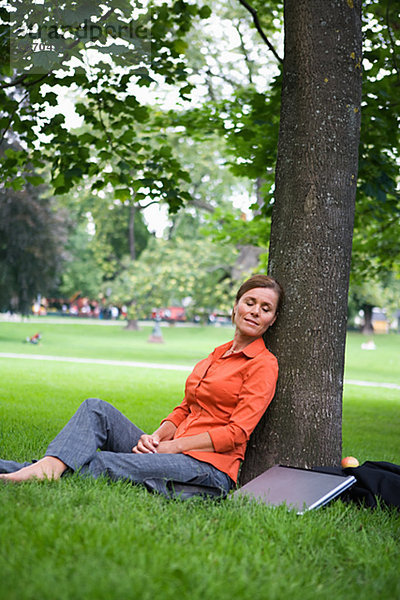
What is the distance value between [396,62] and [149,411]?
564 cm

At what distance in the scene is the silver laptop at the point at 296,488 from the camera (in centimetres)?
351

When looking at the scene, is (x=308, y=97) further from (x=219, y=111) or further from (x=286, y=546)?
(x=219, y=111)

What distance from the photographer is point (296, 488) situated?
369cm

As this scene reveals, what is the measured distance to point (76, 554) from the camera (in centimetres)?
246

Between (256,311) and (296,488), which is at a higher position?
(256,311)

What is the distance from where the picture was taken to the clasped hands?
12.6 feet

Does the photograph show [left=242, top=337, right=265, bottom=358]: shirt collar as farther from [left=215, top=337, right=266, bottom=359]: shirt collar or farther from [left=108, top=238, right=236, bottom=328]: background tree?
[left=108, top=238, right=236, bottom=328]: background tree

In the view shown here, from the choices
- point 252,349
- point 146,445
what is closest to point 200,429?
point 146,445

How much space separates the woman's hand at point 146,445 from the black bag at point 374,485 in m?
1.04

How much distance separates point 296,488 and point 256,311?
119 cm

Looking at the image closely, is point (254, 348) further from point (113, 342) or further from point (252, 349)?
point (113, 342)

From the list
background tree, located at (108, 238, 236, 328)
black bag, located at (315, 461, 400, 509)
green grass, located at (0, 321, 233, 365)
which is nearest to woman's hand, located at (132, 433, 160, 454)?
black bag, located at (315, 461, 400, 509)

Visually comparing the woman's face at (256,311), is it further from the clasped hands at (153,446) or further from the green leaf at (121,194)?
the green leaf at (121,194)

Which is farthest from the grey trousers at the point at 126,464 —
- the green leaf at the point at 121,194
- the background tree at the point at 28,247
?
the background tree at the point at 28,247
